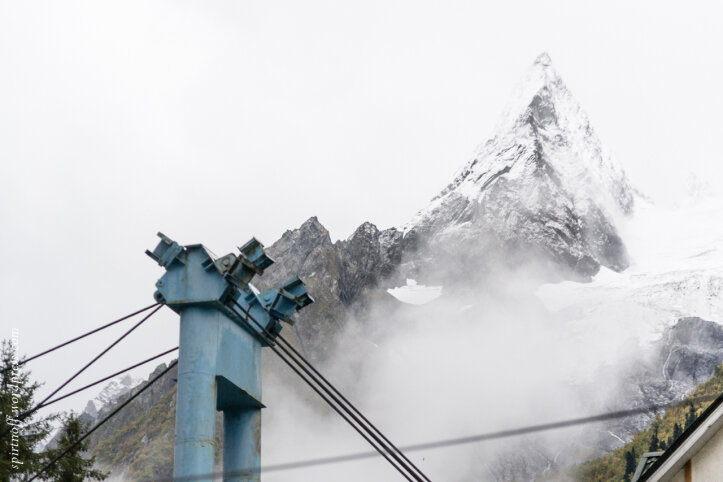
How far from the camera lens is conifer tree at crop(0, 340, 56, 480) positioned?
31503mm

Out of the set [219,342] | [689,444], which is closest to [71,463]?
[219,342]

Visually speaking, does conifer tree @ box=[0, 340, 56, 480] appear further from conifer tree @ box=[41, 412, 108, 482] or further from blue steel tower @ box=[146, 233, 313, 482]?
blue steel tower @ box=[146, 233, 313, 482]

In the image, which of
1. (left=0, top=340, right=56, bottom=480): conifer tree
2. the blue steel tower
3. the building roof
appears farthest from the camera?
(left=0, top=340, right=56, bottom=480): conifer tree

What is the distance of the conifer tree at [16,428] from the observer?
31503 millimetres

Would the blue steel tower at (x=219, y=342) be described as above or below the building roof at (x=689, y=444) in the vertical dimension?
above

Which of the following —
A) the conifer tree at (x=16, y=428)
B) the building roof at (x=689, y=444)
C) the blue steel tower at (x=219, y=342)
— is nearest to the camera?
the building roof at (x=689, y=444)

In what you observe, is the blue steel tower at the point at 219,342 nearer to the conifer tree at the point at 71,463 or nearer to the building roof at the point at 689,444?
the building roof at the point at 689,444

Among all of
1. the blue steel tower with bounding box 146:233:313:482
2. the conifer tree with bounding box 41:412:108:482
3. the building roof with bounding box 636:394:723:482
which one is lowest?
the building roof with bounding box 636:394:723:482

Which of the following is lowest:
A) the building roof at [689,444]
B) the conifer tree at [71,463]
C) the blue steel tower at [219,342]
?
the building roof at [689,444]

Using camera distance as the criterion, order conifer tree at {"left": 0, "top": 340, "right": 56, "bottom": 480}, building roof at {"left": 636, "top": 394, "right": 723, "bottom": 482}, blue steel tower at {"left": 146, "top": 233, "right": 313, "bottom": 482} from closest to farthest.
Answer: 1. building roof at {"left": 636, "top": 394, "right": 723, "bottom": 482}
2. blue steel tower at {"left": 146, "top": 233, "right": 313, "bottom": 482}
3. conifer tree at {"left": 0, "top": 340, "right": 56, "bottom": 480}

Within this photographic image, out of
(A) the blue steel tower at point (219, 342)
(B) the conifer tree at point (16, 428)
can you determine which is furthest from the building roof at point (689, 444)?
(B) the conifer tree at point (16, 428)

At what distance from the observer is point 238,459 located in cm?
1738

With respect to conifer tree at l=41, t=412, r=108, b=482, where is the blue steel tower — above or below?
below

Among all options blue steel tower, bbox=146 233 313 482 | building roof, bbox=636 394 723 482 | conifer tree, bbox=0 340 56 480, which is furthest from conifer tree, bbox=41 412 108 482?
building roof, bbox=636 394 723 482
